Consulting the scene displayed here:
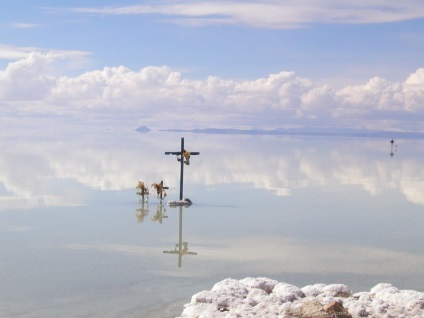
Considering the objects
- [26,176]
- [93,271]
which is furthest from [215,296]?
[26,176]

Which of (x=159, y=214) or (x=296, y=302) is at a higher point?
(x=159, y=214)

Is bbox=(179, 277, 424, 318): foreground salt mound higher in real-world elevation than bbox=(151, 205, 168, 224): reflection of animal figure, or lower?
lower

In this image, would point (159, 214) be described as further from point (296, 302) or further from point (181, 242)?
point (296, 302)

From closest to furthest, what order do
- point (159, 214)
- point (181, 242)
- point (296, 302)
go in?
point (296, 302), point (181, 242), point (159, 214)

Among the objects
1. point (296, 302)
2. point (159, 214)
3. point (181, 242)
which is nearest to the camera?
point (296, 302)

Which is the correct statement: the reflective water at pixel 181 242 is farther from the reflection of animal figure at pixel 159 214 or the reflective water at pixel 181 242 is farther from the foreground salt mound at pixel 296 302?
the foreground salt mound at pixel 296 302

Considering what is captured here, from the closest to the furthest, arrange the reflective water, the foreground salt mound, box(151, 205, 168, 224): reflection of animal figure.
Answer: the foreground salt mound → the reflective water → box(151, 205, 168, 224): reflection of animal figure

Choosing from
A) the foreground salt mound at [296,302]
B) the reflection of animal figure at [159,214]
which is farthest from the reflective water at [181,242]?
the foreground salt mound at [296,302]

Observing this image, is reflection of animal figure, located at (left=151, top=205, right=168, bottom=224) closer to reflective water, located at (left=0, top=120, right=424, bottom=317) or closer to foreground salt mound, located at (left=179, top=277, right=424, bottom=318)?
reflective water, located at (left=0, top=120, right=424, bottom=317)

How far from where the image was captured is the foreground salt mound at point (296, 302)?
1426 cm

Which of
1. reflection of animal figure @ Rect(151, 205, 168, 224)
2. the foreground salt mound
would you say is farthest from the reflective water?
the foreground salt mound

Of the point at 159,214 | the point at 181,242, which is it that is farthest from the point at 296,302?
the point at 159,214

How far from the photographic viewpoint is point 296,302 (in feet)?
49.1

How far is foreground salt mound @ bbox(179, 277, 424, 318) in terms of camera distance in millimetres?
14258
